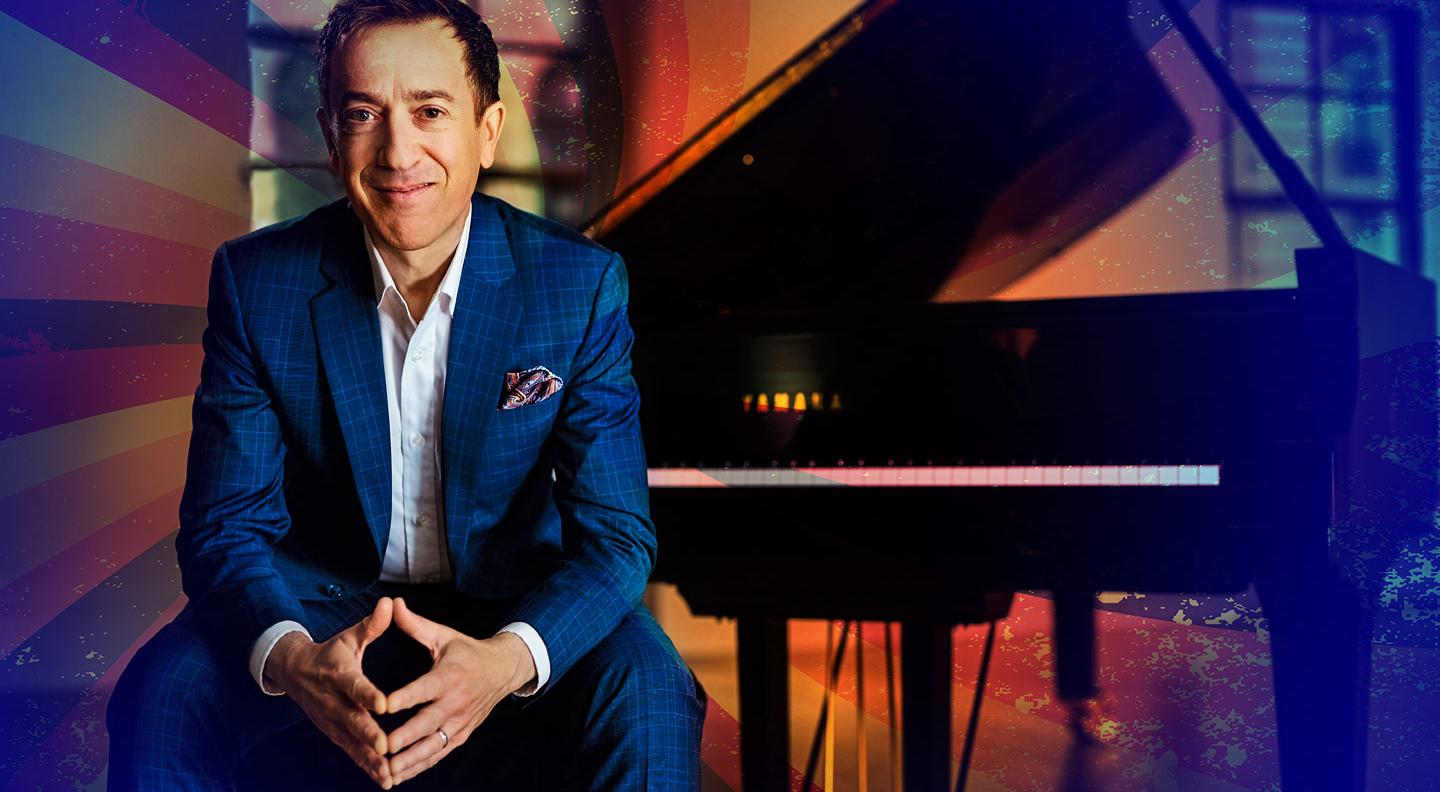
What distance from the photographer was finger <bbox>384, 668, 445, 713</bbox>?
3.79ft

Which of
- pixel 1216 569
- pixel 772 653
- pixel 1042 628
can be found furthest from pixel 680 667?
pixel 1042 628

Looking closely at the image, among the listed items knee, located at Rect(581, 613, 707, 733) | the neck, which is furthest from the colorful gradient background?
knee, located at Rect(581, 613, 707, 733)

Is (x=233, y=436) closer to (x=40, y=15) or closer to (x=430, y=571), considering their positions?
(x=430, y=571)

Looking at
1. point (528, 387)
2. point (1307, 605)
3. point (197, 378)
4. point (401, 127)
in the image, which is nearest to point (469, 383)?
point (528, 387)

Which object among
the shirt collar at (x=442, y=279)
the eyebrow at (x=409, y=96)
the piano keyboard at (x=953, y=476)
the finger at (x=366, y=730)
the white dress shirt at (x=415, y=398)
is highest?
the eyebrow at (x=409, y=96)

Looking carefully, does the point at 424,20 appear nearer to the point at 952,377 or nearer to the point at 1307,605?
the point at 952,377

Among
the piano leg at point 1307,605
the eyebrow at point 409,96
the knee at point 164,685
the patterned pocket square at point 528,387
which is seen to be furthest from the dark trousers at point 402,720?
the piano leg at point 1307,605

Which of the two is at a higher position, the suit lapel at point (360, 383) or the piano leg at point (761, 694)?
the suit lapel at point (360, 383)

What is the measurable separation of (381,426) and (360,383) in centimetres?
6

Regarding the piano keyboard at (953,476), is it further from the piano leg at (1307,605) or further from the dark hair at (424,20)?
the dark hair at (424,20)

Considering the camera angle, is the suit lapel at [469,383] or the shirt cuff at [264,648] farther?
the suit lapel at [469,383]

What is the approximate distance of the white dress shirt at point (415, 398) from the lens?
1461mm

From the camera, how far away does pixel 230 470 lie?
140 centimetres

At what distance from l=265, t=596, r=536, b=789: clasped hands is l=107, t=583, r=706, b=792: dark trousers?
7cm
